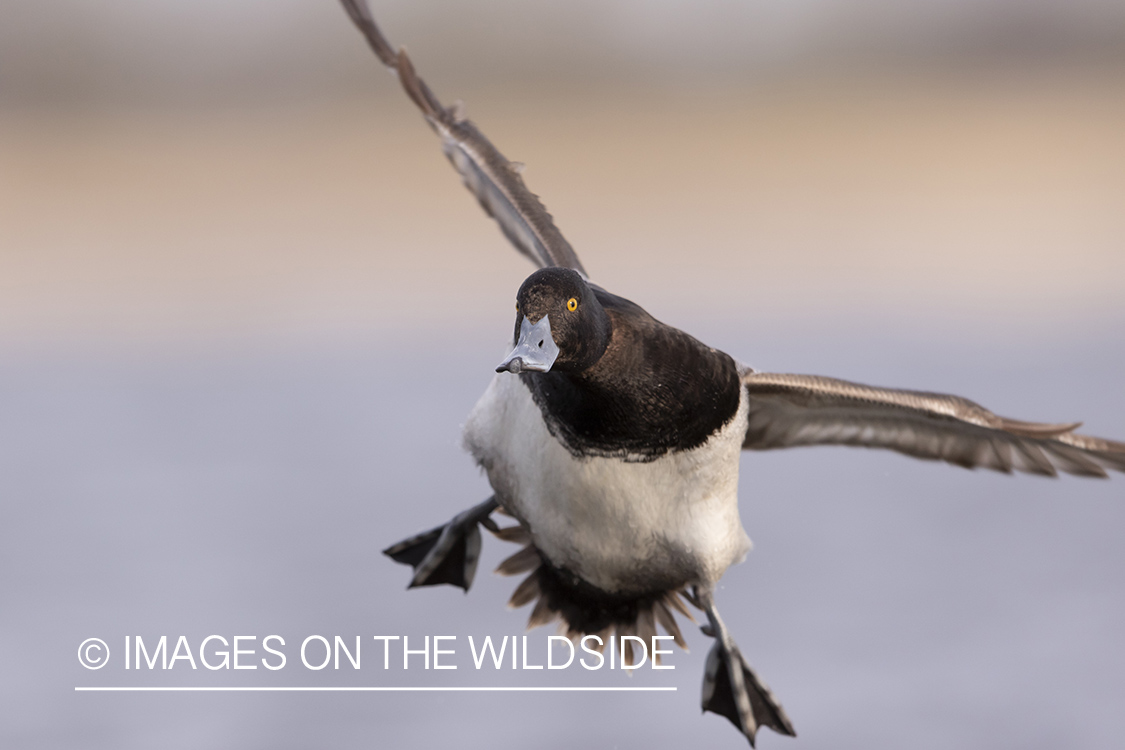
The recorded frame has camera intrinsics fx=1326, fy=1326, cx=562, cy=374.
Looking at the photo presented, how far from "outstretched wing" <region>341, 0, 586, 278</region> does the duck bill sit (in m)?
1.59

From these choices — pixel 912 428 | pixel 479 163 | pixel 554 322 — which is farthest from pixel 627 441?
pixel 479 163

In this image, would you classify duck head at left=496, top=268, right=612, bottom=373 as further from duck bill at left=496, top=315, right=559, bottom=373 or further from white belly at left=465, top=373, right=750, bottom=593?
white belly at left=465, top=373, right=750, bottom=593

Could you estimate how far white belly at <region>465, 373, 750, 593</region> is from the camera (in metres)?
3.94

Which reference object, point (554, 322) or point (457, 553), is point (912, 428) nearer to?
point (457, 553)

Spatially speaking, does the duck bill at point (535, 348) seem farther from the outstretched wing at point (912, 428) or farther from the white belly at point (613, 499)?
the outstretched wing at point (912, 428)

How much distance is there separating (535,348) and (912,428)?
200 cm

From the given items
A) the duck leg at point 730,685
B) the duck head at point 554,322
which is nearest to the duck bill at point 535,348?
the duck head at point 554,322

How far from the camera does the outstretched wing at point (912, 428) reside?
173 inches

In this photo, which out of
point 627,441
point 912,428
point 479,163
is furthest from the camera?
point 479,163

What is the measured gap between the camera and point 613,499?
3936mm

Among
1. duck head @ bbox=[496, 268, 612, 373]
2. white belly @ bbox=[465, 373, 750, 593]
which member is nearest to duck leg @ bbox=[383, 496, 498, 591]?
white belly @ bbox=[465, 373, 750, 593]

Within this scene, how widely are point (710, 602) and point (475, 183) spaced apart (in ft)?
6.34

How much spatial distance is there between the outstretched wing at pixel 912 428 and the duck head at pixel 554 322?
1013 millimetres

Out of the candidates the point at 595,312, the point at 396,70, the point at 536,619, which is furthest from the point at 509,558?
the point at 396,70
